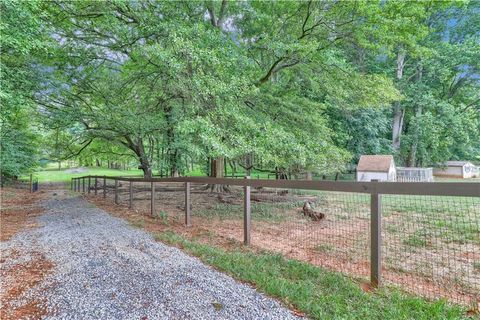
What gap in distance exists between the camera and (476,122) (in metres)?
24.9

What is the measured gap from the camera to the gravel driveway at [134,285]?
2.32m

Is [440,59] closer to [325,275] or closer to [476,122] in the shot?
[476,122]

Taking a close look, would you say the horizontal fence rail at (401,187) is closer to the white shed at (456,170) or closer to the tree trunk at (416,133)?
the tree trunk at (416,133)

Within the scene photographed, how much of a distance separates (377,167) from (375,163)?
0.36 metres

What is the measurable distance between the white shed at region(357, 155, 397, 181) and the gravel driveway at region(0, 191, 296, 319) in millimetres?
21805

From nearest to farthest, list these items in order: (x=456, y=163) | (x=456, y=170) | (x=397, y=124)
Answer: (x=397, y=124) → (x=456, y=163) → (x=456, y=170)

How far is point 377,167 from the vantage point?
897 inches

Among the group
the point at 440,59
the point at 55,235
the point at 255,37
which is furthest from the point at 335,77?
the point at 440,59

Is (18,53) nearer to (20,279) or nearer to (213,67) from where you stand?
(213,67)

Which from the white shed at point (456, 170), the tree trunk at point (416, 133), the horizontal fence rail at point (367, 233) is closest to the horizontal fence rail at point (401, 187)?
the horizontal fence rail at point (367, 233)

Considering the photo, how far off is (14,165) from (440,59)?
29605mm

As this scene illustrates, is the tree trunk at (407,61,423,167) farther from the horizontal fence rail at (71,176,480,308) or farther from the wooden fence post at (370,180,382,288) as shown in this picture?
the wooden fence post at (370,180,382,288)

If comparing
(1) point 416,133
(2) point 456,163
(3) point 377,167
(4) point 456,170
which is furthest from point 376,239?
(4) point 456,170

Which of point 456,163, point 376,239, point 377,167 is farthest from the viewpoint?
point 456,163
